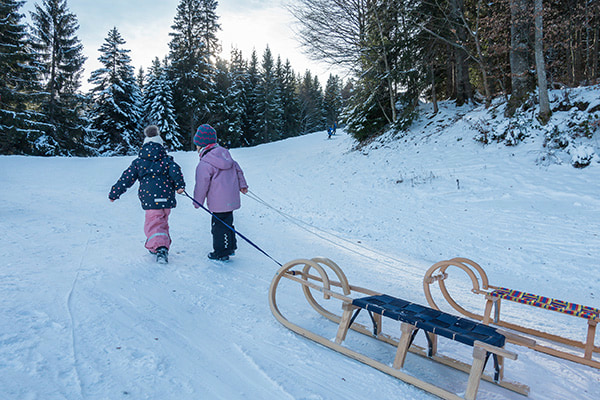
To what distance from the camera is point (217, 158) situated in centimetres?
505

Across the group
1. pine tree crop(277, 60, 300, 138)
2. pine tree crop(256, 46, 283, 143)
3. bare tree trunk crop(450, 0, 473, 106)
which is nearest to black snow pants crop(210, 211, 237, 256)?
bare tree trunk crop(450, 0, 473, 106)

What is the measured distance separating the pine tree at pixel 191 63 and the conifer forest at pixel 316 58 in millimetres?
106

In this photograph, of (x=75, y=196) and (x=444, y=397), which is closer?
(x=444, y=397)

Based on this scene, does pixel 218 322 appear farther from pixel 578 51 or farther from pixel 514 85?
pixel 578 51

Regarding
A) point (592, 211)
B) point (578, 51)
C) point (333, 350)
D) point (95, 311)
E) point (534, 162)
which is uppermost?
point (578, 51)

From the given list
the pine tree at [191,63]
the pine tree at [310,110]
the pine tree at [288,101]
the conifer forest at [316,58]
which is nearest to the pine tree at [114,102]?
the conifer forest at [316,58]

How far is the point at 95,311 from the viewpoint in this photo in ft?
10.4

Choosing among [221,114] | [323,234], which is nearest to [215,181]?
[323,234]

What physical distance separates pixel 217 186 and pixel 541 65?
9274 millimetres

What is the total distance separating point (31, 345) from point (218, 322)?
144 centimetres

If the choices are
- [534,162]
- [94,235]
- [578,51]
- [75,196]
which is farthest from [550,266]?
[578,51]

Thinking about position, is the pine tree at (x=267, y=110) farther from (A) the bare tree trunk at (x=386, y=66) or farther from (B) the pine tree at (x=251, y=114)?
(A) the bare tree trunk at (x=386, y=66)

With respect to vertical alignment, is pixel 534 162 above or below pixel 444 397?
above

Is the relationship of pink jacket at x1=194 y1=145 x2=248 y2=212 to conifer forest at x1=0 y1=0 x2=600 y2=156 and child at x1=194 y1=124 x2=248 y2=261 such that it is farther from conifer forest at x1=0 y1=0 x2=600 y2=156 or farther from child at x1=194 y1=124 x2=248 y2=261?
conifer forest at x1=0 y1=0 x2=600 y2=156
